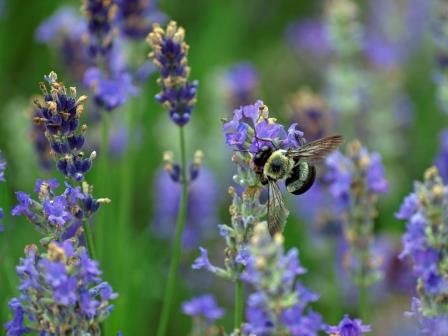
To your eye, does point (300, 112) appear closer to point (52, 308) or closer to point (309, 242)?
point (309, 242)

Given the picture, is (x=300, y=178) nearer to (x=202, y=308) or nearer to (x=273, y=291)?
(x=202, y=308)

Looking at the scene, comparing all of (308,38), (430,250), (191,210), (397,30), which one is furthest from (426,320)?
(308,38)

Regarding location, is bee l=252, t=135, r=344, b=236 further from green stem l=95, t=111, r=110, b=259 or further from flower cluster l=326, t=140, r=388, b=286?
green stem l=95, t=111, r=110, b=259

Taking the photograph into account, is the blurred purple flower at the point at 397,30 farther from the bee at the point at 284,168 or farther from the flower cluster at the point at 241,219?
the flower cluster at the point at 241,219

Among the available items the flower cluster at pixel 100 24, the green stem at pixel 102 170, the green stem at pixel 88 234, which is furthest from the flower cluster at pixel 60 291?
the flower cluster at pixel 100 24

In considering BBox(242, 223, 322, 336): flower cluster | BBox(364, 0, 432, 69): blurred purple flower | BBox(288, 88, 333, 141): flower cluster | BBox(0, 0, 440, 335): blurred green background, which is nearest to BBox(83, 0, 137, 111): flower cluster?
BBox(0, 0, 440, 335): blurred green background

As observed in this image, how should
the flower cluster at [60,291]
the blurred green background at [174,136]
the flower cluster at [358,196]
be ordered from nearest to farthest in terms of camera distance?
the flower cluster at [60,291] < the flower cluster at [358,196] < the blurred green background at [174,136]
